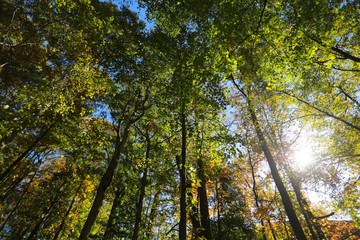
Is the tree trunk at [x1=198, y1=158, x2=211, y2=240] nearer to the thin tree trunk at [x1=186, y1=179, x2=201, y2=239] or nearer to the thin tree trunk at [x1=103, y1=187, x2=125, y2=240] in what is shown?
the thin tree trunk at [x1=186, y1=179, x2=201, y2=239]

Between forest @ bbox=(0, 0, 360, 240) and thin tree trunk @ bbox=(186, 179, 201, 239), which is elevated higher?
forest @ bbox=(0, 0, 360, 240)

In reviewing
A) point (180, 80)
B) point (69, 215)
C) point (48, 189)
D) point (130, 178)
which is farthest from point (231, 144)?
point (69, 215)

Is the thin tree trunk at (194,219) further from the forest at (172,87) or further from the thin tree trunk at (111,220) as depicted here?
the thin tree trunk at (111,220)

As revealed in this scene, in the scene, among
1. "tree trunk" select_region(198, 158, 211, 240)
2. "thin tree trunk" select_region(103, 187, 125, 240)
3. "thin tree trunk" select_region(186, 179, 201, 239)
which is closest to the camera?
"thin tree trunk" select_region(186, 179, 201, 239)

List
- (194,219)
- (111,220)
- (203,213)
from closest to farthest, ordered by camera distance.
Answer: (203,213) < (194,219) < (111,220)

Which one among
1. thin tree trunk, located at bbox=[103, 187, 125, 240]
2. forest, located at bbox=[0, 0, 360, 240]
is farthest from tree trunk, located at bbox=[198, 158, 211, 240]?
thin tree trunk, located at bbox=[103, 187, 125, 240]

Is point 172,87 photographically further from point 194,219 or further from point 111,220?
point 111,220

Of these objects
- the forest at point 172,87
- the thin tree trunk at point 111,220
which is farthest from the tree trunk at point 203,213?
the thin tree trunk at point 111,220

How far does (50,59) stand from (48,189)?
41.1ft

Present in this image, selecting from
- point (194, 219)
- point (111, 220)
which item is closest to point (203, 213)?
point (194, 219)

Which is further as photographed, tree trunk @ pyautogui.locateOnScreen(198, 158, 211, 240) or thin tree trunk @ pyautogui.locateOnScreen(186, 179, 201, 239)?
tree trunk @ pyautogui.locateOnScreen(198, 158, 211, 240)

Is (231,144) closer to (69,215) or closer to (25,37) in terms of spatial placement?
(25,37)

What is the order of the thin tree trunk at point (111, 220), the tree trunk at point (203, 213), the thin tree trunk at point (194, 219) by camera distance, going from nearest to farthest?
the thin tree trunk at point (194, 219) → the tree trunk at point (203, 213) → the thin tree trunk at point (111, 220)

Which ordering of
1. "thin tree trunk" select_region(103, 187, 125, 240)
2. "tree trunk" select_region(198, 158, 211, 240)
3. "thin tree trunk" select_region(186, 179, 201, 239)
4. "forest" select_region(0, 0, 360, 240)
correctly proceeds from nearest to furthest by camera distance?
"forest" select_region(0, 0, 360, 240), "thin tree trunk" select_region(186, 179, 201, 239), "tree trunk" select_region(198, 158, 211, 240), "thin tree trunk" select_region(103, 187, 125, 240)
